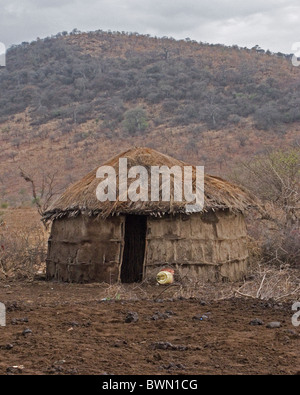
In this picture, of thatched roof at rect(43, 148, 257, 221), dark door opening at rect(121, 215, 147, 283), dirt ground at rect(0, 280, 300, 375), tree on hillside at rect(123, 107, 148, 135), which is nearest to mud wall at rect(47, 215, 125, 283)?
thatched roof at rect(43, 148, 257, 221)

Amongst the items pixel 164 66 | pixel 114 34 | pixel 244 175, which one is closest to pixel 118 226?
pixel 244 175

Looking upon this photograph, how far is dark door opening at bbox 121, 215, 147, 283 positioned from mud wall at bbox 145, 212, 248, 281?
4.83 ft

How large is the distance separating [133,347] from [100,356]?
370mm

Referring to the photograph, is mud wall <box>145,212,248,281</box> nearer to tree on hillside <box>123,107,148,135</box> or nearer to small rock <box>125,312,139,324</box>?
small rock <box>125,312,139,324</box>

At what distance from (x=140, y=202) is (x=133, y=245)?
1.94 meters

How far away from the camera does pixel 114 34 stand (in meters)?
47.8

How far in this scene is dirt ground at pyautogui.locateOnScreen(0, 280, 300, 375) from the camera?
3.93 meters

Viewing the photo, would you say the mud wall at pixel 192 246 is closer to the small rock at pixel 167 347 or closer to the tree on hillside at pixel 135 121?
the small rock at pixel 167 347

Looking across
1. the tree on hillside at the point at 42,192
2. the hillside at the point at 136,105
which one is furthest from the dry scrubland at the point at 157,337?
the hillside at the point at 136,105

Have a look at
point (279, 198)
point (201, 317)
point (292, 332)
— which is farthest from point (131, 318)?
point (279, 198)

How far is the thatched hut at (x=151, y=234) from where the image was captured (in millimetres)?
9875

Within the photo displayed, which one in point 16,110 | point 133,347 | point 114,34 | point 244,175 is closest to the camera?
point 133,347

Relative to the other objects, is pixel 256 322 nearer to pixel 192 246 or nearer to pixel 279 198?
pixel 192 246

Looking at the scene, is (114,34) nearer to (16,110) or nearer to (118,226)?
(16,110)
